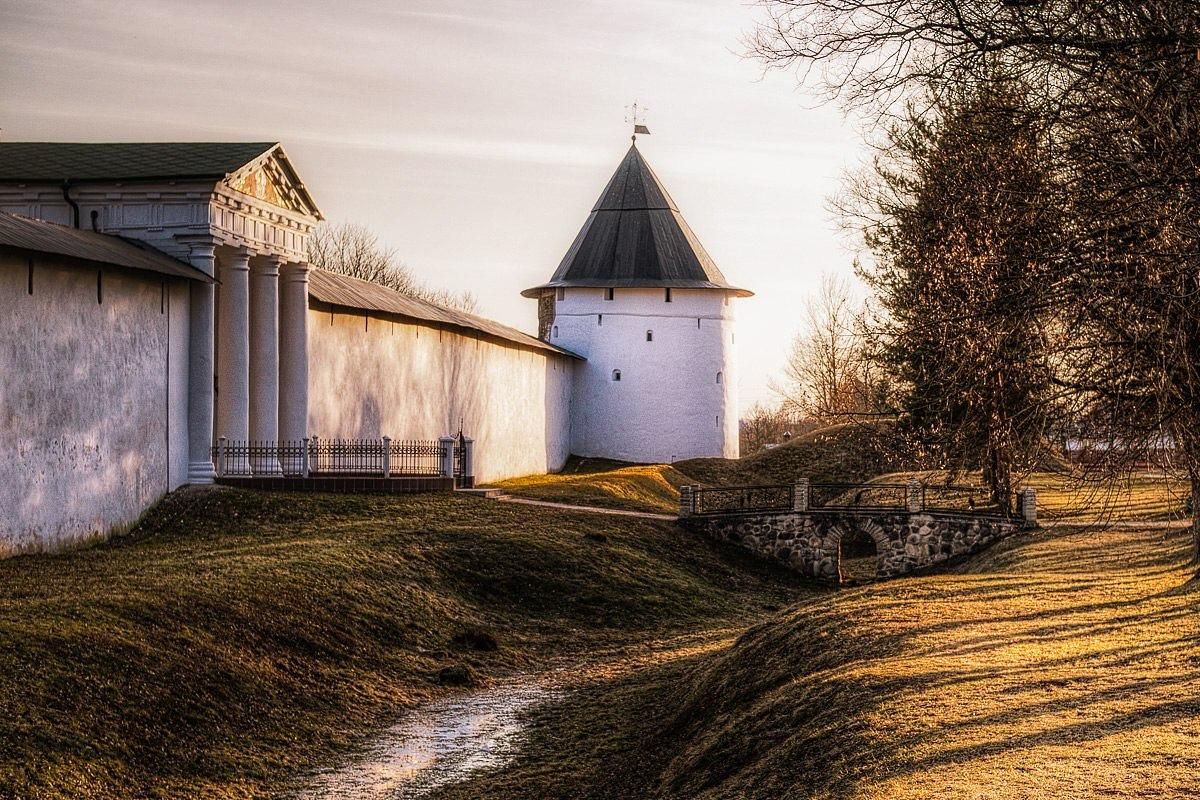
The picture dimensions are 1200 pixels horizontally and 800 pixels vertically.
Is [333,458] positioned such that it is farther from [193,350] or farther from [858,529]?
[858,529]

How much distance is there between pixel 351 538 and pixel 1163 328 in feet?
45.7

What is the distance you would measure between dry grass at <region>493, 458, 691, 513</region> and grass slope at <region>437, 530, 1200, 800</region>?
40.9ft

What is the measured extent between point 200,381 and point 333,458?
4.13 m

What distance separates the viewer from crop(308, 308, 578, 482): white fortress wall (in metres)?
28.2

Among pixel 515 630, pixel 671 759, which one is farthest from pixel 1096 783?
pixel 515 630

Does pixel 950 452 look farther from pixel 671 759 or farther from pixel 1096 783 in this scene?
pixel 1096 783

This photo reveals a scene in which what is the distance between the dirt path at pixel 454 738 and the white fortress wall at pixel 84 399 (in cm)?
655

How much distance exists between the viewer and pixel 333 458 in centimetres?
2641

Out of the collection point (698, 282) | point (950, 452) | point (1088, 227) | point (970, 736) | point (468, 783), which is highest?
point (698, 282)

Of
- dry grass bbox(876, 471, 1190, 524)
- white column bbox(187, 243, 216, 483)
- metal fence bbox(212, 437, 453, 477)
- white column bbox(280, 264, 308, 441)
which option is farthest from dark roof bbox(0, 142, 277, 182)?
A: dry grass bbox(876, 471, 1190, 524)

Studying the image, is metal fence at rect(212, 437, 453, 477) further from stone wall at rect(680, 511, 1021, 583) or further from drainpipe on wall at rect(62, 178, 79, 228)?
stone wall at rect(680, 511, 1021, 583)

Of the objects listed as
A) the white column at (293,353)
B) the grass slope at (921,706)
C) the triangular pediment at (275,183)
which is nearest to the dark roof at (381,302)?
the white column at (293,353)

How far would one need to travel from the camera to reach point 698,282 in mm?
46875

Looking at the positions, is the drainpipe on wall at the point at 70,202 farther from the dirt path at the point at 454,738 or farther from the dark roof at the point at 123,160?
the dirt path at the point at 454,738
